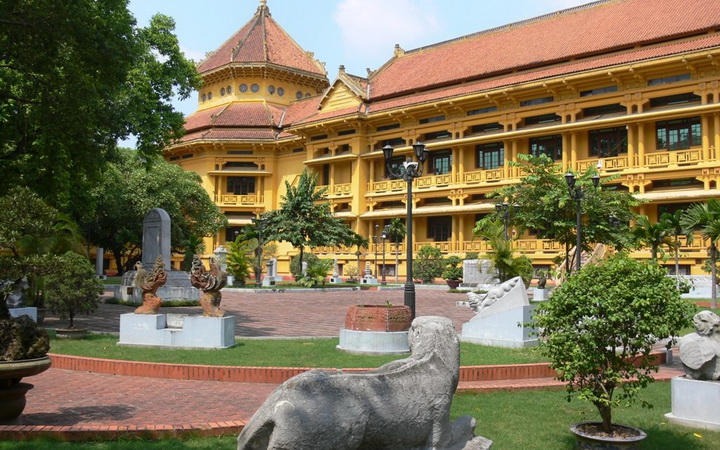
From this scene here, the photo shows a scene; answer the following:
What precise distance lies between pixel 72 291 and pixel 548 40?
31.8 meters

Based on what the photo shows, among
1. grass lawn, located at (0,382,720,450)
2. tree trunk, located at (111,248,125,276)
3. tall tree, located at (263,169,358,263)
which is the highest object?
tall tree, located at (263,169,358,263)

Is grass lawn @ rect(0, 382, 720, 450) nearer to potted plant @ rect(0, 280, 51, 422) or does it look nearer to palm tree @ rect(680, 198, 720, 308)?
potted plant @ rect(0, 280, 51, 422)

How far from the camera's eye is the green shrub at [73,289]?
40.5 feet

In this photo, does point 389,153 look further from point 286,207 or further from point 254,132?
point 254,132

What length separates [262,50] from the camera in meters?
51.9

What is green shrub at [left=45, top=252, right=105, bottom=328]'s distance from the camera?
12.3 m

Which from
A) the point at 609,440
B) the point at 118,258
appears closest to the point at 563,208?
the point at 609,440

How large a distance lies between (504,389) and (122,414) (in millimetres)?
4579

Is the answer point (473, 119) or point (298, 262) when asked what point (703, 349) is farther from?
point (298, 262)

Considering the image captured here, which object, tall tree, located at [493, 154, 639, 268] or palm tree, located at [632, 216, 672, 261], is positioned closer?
tall tree, located at [493, 154, 639, 268]

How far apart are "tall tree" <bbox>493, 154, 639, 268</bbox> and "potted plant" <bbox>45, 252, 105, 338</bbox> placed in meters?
15.8

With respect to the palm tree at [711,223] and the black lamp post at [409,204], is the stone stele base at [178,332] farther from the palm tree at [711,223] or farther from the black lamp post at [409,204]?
the palm tree at [711,223]

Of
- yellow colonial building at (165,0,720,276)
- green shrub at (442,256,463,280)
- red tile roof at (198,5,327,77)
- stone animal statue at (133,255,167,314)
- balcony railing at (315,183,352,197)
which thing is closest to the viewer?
stone animal statue at (133,255,167,314)

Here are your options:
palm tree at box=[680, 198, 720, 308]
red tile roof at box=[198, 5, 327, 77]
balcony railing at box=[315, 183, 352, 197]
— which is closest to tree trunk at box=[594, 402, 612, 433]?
palm tree at box=[680, 198, 720, 308]
